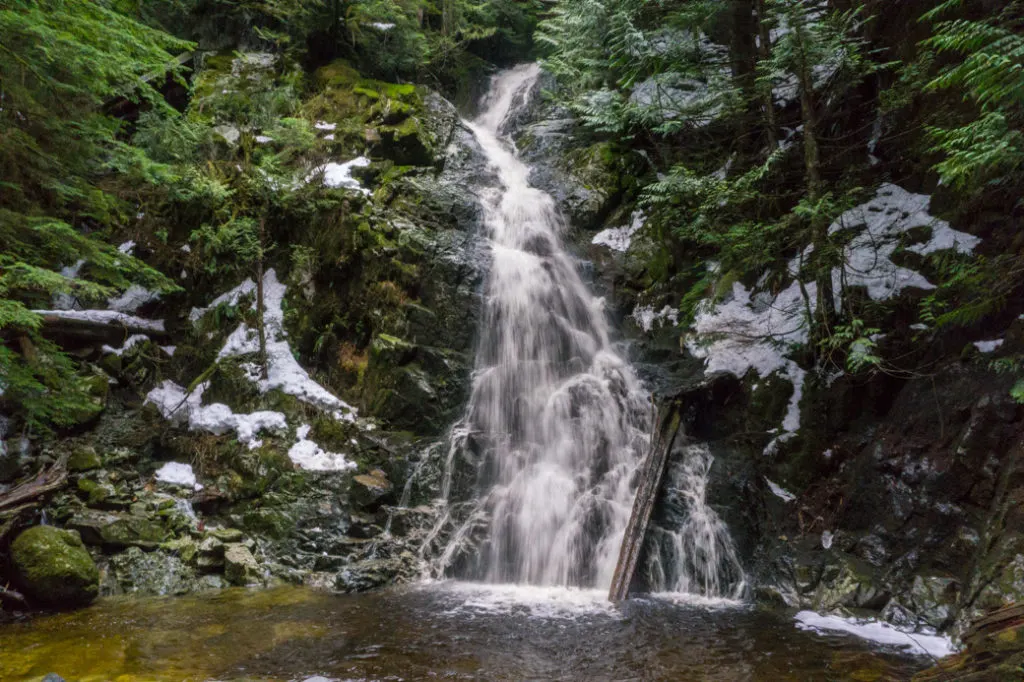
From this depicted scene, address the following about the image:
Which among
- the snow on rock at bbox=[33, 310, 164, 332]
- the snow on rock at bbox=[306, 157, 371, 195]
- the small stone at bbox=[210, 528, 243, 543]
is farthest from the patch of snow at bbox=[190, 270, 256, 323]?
the small stone at bbox=[210, 528, 243, 543]

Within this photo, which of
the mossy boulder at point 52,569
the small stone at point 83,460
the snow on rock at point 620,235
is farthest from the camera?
the snow on rock at point 620,235

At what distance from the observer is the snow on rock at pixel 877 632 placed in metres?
4.69

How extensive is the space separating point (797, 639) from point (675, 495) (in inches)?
102

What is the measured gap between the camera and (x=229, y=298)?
10.7 meters

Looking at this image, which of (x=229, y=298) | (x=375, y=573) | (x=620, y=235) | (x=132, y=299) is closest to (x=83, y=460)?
(x=229, y=298)

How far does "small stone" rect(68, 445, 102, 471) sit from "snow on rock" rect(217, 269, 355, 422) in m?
2.45

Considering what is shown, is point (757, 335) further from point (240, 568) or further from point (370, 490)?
point (240, 568)

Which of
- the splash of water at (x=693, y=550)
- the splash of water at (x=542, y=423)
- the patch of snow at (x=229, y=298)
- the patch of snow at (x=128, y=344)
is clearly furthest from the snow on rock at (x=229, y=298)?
the splash of water at (x=693, y=550)

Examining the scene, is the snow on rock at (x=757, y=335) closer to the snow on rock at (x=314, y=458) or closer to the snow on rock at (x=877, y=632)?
the snow on rock at (x=877, y=632)

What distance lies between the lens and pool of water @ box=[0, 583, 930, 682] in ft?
14.4

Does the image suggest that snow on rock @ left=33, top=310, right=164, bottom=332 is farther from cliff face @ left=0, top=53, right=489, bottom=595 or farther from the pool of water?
the pool of water

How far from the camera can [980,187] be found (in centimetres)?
661

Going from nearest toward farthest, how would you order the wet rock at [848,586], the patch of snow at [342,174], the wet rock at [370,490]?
the wet rock at [848,586] < the wet rock at [370,490] < the patch of snow at [342,174]

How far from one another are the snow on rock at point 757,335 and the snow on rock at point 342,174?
23.7 feet
